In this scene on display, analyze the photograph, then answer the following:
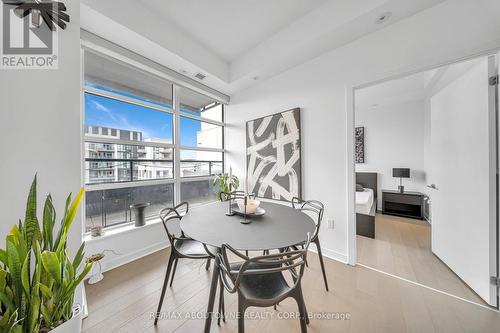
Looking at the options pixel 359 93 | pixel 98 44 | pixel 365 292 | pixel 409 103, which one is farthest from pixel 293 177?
pixel 409 103

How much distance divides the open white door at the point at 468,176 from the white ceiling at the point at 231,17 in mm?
1870

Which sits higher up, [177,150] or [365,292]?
[177,150]

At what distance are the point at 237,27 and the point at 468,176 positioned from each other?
319 centimetres

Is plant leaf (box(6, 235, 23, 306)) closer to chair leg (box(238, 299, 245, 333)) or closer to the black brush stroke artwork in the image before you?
chair leg (box(238, 299, 245, 333))

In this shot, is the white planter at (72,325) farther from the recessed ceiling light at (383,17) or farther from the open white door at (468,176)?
the recessed ceiling light at (383,17)

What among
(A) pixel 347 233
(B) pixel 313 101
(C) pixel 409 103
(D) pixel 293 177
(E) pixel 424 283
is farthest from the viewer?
(C) pixel 409 103

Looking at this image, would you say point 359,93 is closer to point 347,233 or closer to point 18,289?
Result: point 347,233

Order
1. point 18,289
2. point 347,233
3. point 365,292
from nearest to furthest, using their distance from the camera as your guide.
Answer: point 18,289
point 365,292
point 347,233

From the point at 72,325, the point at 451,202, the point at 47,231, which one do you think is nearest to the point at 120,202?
the point at 47,231

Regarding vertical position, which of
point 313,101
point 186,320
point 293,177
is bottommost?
point 186,320

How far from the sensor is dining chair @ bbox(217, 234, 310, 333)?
96cm

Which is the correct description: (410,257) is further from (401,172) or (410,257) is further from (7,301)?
(7,301)

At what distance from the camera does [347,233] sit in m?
2.29

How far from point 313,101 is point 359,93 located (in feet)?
6.59
